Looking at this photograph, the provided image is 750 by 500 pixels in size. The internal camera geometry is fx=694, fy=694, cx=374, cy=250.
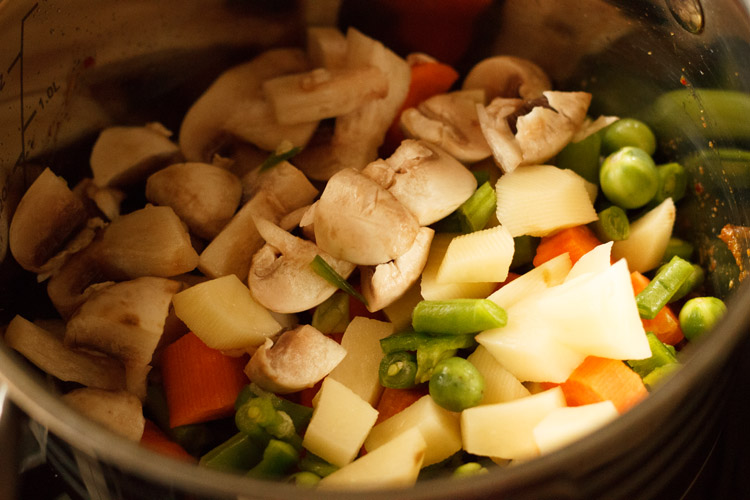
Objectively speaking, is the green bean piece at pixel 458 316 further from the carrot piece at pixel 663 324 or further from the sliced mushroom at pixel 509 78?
the sliced mushroom at pixel 509 78

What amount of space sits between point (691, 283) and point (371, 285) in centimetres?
87

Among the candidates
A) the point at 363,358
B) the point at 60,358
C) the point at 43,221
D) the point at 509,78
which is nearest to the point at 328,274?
the point at 363,358

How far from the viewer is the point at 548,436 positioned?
137 cm

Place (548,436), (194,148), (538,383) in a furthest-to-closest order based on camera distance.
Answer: (194,148) < (538,383) < (548,436)

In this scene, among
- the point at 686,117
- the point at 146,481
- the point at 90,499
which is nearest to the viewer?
the point at 146,481

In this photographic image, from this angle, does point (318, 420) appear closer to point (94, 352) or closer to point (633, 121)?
point (94, 352)

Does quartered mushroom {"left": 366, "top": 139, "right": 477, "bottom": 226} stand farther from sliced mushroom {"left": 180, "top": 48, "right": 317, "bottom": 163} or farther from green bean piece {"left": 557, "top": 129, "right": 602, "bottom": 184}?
sliced mushroom {"left": 180, "top": 48, "right": 317, "bottom": 163}

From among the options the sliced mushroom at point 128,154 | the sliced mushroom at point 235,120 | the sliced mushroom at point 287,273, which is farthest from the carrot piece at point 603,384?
the sliced mushroom at point 128,154

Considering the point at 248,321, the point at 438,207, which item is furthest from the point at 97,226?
the point at 438,207

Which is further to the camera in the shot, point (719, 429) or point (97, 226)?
point (97, 226)

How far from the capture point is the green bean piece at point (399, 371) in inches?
65.8

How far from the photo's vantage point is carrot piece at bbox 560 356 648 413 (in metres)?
1.55

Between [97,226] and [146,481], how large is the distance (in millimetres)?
1068

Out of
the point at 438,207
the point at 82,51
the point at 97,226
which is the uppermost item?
the point at 82,51
